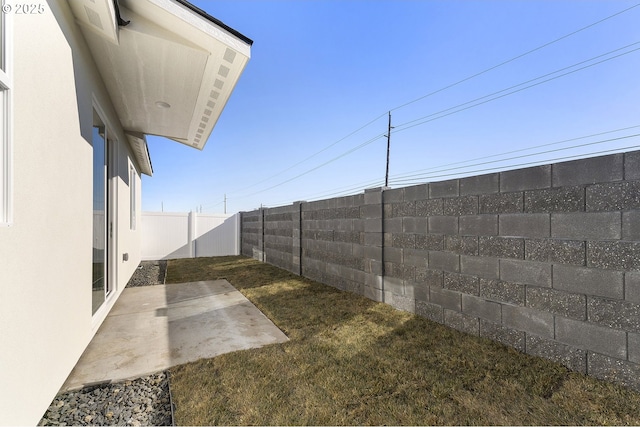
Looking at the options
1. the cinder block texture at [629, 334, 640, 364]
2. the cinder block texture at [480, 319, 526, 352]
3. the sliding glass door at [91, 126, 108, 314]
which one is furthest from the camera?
the sliding glass door at [91, 126, 108, 314]

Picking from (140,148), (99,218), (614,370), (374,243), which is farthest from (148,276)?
(614,370)

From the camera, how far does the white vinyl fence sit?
34.4 ft

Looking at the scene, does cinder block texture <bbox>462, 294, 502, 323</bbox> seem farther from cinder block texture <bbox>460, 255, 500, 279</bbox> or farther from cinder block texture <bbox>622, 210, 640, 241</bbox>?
cinder block texture <bbox>622, 210, 640, 241</bbox>

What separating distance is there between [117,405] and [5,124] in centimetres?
201

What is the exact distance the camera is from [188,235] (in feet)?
36.5

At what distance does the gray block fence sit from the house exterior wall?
3.83 metres

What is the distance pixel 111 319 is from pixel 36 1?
3.75 meters

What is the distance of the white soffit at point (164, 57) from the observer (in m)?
2.39

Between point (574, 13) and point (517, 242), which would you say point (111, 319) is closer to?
point (517, 242)

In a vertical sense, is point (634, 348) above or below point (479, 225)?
below

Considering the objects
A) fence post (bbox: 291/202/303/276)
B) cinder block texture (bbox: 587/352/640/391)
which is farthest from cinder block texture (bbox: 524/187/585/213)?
fence post (bbox: 291/202/303/276)

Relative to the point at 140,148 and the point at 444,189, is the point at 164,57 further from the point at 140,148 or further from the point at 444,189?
the point at 140,148

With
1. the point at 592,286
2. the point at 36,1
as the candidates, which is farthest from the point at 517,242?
the point at 36,1

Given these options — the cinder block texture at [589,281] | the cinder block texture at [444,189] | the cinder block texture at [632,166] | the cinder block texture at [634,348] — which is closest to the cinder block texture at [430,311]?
the cinder block texture at [589,281]
